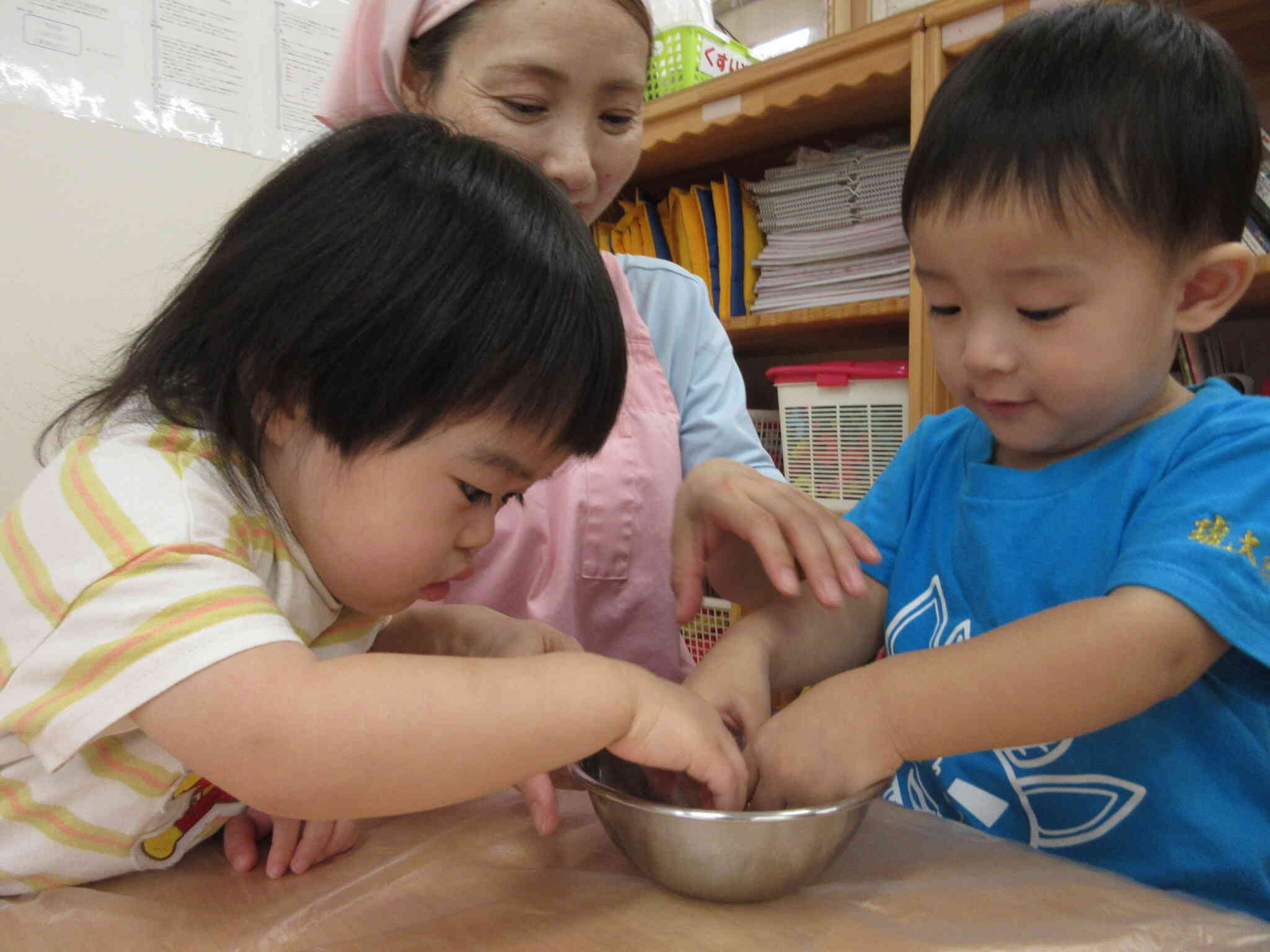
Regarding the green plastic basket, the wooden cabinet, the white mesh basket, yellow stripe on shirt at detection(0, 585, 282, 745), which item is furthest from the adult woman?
the green plastic basket

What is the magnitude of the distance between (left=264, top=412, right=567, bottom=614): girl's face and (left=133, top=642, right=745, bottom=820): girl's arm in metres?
0.12

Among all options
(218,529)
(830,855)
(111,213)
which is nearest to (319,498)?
(218,529)

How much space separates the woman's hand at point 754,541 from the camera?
0.66m

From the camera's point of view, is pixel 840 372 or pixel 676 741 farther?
pixel 840 372

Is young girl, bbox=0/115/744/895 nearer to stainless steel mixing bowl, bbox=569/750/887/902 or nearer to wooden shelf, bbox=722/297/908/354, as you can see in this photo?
stainless steel mixing bowl, bbox=569/750/887/902

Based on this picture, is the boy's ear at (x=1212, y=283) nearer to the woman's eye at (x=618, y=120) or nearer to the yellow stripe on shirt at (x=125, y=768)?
the woman's eye at (x=618, y=120)

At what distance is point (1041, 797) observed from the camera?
68cm

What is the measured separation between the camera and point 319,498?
56 centimetres

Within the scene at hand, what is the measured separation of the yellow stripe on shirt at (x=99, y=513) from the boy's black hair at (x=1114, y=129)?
58 centimetres

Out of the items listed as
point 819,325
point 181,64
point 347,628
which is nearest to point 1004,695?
point 347,628

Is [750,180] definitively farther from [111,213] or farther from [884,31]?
[111,213]

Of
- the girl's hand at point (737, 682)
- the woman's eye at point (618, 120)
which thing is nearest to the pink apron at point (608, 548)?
the woman's eye at point (618, 120)

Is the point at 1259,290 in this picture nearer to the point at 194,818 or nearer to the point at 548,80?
the point at 548,80

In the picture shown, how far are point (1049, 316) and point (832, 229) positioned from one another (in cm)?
124
